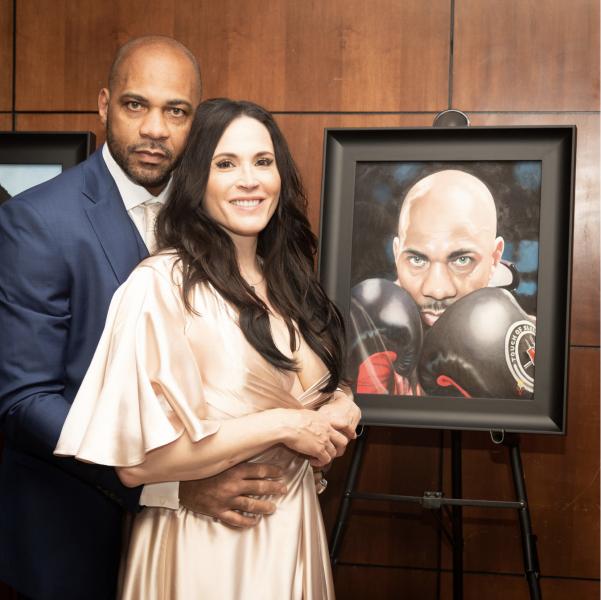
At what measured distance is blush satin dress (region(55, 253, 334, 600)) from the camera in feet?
5.22

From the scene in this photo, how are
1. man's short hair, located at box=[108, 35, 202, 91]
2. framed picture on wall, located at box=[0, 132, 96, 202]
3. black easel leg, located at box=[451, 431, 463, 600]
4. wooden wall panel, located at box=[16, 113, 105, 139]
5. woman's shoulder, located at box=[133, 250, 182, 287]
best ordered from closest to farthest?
woman's shoulder, located at box=[133, 250, 182, 287]
man's short hair, located at box=[108, 35, 202, 91]
black easel leg, located at box=[451, 431, 463, 600]
framed picture on wall, located at box=[0, 132, 96, 202]
wooden wall panel, located at box=[16, 113, 105, 139]

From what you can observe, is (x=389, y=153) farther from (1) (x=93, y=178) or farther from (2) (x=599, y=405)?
(2) (x=599, y=405)

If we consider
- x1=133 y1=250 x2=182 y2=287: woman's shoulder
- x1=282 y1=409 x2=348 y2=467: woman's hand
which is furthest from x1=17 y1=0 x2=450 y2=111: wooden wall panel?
x1=282 y1=409 x2=348 y2=467: woman's hand

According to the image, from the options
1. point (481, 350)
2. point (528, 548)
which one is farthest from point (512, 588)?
point (481, 350)

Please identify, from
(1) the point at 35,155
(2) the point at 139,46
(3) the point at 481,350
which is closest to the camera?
(2) the point at 139,46

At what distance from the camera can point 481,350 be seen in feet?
7.64

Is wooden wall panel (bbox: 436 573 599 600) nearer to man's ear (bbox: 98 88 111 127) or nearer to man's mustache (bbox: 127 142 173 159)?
man's mustache (bbox: 127 142 173 159)

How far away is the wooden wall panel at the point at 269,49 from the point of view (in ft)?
9.56

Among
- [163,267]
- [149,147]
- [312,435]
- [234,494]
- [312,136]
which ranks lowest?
[234,494]

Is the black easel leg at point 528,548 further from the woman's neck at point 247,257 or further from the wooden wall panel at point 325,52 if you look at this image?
the wooden wall panel at point 325,52

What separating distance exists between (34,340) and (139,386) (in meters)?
0.42

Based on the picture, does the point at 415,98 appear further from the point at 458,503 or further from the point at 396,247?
the point at 458,503

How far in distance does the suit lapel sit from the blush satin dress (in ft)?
0.77

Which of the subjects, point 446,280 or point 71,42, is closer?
point 446,280
